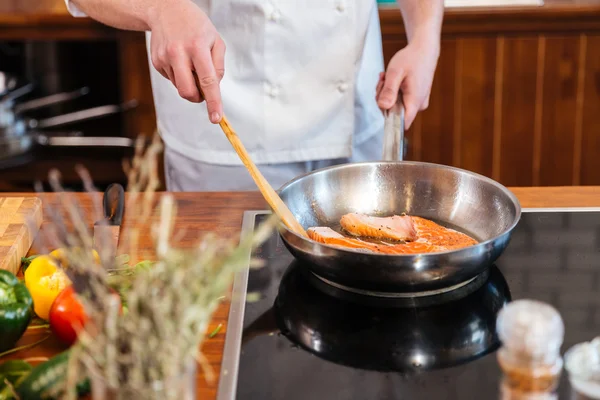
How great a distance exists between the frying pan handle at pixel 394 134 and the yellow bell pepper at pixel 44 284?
59 cm

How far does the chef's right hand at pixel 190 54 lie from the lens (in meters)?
1.22

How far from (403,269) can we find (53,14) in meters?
1.90

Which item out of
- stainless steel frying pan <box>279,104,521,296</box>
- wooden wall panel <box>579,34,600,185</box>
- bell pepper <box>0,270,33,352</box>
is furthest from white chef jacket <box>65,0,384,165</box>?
wooden wall panel <box>579,34,600,185</box>

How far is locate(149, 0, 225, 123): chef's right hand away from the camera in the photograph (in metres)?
1.22

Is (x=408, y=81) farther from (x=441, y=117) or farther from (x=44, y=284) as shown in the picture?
(x=441, y=117)

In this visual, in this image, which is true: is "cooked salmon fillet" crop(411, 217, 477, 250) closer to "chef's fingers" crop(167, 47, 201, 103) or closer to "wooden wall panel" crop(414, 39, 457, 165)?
"chef's fingers" crop(167, 47, 201, 103)

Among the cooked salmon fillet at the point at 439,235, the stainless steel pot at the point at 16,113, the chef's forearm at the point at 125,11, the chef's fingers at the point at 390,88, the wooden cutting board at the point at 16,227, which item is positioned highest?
the chef's forearm at the point at 125,11

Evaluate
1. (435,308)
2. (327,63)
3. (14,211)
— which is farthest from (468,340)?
(327,63)

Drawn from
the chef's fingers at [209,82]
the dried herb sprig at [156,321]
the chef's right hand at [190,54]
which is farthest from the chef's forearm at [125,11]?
the dried herb sprig at [156,321]

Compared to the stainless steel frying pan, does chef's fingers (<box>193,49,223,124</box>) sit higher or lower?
higher

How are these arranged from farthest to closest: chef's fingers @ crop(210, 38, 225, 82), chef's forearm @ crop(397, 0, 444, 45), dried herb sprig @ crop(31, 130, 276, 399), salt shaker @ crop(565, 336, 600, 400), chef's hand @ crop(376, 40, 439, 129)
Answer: chef's forearm @ crop(397, 0, 444, 45) → chef's hand @ crop(376, 40, 439, 129) → chef's fingers @ crop(210, 38, 225, 82) → salt shaker @ crop(565, 336, 600, 400) → dried herb sprig @ crop(31, 130, 276, 399)

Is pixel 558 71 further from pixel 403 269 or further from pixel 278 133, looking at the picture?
pixel 403 269

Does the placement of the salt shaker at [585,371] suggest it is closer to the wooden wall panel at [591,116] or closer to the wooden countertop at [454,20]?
the wooden countertop at [454,20]

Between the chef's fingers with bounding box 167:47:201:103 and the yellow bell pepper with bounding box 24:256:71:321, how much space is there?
346mm
